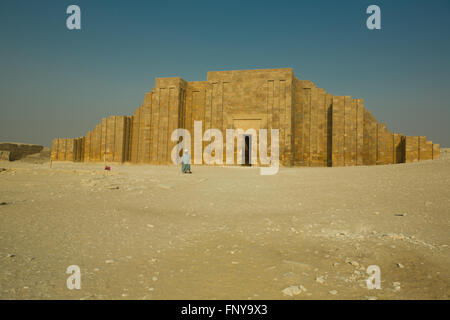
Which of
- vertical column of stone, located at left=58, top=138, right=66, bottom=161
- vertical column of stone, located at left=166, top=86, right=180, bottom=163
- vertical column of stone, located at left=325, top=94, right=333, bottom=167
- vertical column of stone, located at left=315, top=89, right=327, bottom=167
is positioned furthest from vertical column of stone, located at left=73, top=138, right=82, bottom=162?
vertical column of stone, located at left=325, top=94, right=333, bottom=167

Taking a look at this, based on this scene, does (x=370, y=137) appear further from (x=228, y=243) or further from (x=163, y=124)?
(x=228, y=243)

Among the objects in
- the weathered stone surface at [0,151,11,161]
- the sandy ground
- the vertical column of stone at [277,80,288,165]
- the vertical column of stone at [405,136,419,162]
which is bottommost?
the sandy ground

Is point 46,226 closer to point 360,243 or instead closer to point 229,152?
point 360,243

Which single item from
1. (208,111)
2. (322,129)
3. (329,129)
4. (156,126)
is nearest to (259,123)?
(208,111)

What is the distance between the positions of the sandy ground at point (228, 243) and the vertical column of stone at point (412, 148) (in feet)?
48.2

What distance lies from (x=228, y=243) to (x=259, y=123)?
18274 millimetres

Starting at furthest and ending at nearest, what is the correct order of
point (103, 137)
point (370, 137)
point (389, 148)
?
point (103, 137) < point (370, 137) < point (389, 148)

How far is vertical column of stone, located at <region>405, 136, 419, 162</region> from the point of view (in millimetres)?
18797

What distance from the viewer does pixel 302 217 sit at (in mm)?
4688

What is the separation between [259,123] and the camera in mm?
21094

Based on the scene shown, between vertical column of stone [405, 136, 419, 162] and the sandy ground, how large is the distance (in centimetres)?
1470

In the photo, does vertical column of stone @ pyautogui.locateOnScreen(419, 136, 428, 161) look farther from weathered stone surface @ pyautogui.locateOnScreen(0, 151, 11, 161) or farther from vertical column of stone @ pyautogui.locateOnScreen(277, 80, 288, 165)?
weathered stone surface @ pyautogui.locateOnScreen(0, 151, 11, 161)

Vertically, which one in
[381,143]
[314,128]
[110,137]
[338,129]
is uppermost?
[314,128]
